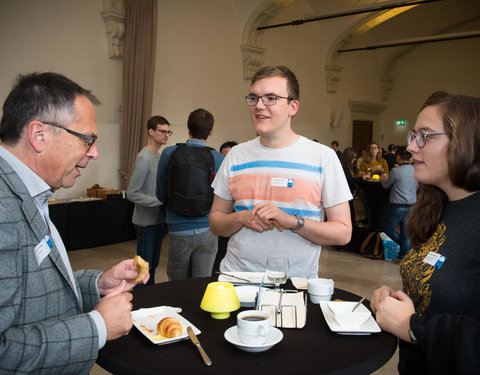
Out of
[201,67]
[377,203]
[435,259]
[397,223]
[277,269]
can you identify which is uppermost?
[201,67]

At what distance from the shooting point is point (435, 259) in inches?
56.8

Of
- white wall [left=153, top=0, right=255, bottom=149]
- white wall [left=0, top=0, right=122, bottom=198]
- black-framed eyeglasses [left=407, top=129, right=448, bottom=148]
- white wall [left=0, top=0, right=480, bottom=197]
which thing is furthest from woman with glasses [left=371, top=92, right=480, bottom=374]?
white wall [left=153, top=0, right=255, bottom=149]

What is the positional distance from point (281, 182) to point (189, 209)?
1.37 m

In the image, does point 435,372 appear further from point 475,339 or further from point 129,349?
point 129,349

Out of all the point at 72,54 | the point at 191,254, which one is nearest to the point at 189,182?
the point at 191,254

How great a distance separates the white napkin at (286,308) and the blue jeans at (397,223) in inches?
188

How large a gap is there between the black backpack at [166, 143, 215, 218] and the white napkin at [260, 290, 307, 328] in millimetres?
1703

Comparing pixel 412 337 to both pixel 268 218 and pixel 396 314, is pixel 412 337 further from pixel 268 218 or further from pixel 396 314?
pixel 268 218

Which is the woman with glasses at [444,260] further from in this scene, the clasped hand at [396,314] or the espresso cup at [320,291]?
the espresso cup at [320,291]

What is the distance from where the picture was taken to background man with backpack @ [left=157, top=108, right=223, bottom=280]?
3.32m

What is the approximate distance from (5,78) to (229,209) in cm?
535

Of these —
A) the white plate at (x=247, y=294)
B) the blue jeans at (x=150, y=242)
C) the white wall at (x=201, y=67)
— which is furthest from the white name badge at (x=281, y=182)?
the white wall at (x=201, y=67)

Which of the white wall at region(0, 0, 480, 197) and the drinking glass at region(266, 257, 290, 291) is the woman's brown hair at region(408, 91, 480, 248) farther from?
the white wall at region(0, 0, 480, 197)

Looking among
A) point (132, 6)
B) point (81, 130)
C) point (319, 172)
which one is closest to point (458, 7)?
point (132, 6)
